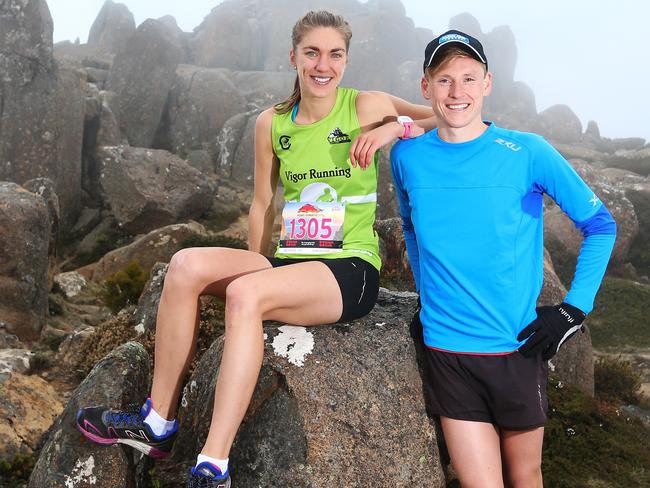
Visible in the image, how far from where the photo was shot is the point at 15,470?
22.2 feet

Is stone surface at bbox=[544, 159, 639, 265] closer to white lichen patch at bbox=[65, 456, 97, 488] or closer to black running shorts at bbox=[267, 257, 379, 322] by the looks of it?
black running shorts at bbox=[267, 257, 379, 322]

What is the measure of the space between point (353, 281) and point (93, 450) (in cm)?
238

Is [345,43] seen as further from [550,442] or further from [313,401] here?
[550,442]

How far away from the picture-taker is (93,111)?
29.0m

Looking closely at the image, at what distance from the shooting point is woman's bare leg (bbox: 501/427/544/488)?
4059 mm

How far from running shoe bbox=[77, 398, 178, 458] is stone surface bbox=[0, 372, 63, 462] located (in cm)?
335

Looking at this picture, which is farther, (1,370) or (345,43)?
(1,370)

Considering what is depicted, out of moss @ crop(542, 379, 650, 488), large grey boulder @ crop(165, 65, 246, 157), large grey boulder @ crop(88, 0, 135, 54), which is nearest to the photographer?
moss @ crop(542, 379, 650, 488)

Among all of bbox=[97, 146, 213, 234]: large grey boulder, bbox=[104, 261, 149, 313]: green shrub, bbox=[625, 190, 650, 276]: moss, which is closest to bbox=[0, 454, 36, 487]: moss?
bbox=[104, 261, 149, 313]: green shrub

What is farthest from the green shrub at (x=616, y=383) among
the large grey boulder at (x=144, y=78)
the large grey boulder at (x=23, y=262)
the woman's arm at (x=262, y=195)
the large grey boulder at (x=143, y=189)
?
the large grey boulder at (x=144, y=78)

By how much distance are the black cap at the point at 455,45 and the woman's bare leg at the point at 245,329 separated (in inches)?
68.2

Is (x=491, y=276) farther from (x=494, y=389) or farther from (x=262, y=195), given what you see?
(x=262, y=195)

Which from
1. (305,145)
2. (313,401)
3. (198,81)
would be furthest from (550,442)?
(198,81)

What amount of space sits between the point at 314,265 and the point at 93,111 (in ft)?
91.3
